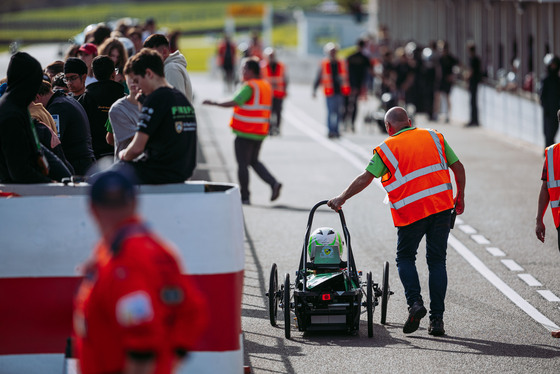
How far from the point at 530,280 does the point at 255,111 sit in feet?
18.7

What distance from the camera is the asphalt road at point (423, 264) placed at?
8.08 meters

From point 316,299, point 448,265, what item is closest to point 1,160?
point 316,299

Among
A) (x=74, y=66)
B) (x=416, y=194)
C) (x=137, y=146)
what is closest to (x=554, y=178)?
(x=416, y=194)

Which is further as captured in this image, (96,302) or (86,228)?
(86,228)

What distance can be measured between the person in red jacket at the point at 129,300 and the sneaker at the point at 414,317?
435 centimetres

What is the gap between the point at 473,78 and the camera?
89.8 ft

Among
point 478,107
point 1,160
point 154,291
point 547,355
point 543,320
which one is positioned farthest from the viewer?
point 478,107

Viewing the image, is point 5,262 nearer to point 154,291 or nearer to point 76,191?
point 76,191

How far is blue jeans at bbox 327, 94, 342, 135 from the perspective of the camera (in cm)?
2461

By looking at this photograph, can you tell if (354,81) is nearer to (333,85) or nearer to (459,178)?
(333,85)

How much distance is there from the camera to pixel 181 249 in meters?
6.35

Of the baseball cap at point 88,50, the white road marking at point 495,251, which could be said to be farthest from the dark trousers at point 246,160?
the white road marking at point 495,251

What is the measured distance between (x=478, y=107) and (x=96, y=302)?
2502 cm

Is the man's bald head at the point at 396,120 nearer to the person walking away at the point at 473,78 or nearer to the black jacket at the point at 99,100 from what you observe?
the black jacket at the point at 99,100
